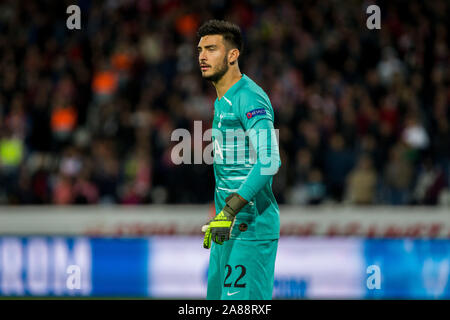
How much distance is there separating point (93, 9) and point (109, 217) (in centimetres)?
663

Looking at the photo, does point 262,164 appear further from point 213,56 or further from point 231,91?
point 213,56

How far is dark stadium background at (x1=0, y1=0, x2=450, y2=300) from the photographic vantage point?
13.2 m

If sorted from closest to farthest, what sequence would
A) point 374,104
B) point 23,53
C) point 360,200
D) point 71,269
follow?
point 71,269
point 360,200
point 374,104
point 23,53

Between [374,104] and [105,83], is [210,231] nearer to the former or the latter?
[374,104]


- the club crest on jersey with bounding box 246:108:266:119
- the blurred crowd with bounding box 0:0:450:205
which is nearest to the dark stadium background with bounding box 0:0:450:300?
the blurred crowd with bounding box 0:0:450:205

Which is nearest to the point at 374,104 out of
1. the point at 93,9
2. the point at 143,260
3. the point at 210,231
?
the point at 143,260

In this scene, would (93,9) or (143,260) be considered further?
(93,9)

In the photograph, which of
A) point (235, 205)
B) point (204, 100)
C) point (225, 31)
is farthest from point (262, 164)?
point (204, 100)

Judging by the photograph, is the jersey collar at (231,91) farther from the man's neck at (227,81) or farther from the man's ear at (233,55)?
the man's ear at (233,55)

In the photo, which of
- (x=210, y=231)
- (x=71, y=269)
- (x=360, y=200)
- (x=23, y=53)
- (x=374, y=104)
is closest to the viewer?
(x=210, y=231)

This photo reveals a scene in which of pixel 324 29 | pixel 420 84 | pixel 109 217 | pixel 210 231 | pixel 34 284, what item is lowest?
pixel 34 284

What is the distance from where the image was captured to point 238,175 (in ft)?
16.7

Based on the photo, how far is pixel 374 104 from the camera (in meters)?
14.3

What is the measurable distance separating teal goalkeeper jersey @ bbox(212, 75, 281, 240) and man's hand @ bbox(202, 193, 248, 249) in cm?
12
